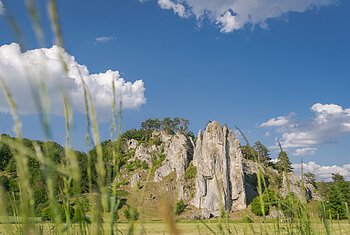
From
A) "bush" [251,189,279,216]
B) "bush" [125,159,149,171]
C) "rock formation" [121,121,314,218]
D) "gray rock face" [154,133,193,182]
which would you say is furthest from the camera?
"bush" [125,159,149,171]

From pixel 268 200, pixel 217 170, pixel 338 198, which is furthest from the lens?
pixel 217 170

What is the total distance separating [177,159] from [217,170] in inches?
489

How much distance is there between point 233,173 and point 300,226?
258 feet

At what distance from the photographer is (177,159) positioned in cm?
8875

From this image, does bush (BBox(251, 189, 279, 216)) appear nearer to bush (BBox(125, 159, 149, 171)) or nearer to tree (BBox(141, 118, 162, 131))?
bush (BBox(125, 159, 149, 171))

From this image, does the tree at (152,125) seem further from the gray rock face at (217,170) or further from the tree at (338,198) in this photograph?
the tree at (338,198)

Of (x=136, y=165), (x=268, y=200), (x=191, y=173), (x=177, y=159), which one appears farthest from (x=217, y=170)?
(x=268, y=200)

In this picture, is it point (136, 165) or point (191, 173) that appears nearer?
point (191, 173)

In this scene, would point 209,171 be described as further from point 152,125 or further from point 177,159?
point 152,125

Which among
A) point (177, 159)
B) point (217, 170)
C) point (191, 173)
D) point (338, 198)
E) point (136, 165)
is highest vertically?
point (136, 165)

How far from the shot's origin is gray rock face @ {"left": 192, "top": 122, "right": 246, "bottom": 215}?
75938 mm

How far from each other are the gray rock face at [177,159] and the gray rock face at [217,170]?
4.12m

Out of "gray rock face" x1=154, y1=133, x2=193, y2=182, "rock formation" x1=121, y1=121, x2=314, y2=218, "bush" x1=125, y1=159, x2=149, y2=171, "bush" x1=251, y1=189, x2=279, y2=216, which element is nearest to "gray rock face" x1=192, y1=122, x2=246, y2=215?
"rock formation" x1=121, y1=121, x2=314, y2=218

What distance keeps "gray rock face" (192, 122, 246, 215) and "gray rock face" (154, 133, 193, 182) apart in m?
4.12
